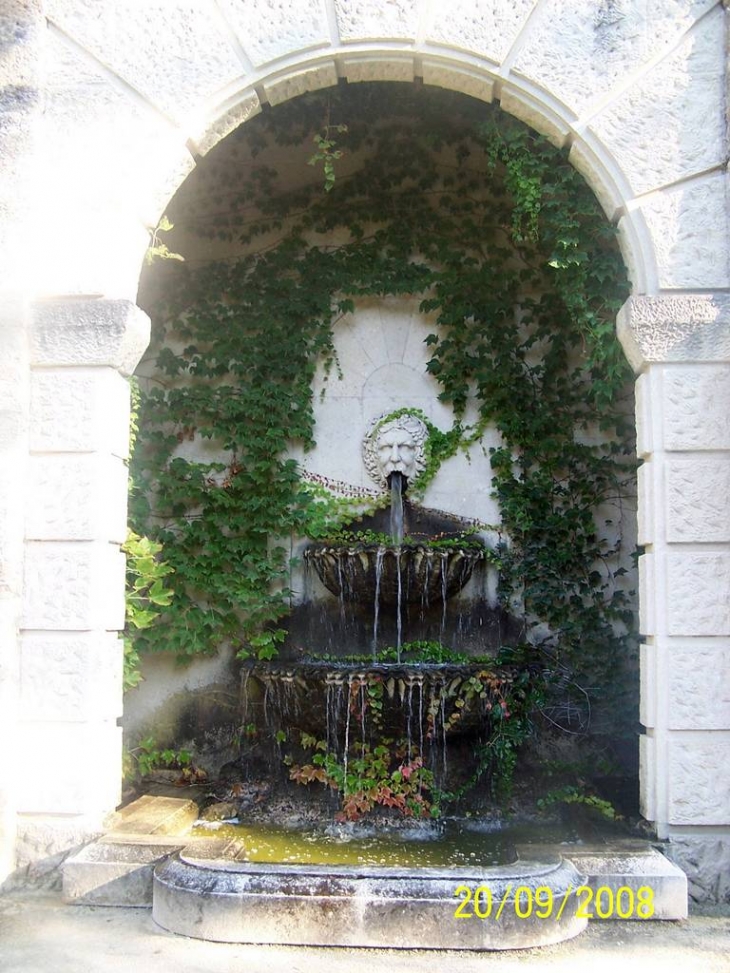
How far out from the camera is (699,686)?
3.86 meters

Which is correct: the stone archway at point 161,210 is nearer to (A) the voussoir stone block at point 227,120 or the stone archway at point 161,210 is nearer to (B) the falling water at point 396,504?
(A) the voussoir stone block at point 227,120

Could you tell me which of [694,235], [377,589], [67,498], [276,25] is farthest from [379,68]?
[377,589]

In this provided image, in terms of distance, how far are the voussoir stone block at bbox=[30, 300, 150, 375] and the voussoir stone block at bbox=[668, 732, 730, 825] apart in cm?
320

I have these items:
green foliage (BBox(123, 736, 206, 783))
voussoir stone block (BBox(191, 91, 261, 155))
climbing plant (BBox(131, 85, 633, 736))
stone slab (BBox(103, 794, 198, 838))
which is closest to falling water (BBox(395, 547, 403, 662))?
climbing plant (BBox(131, 85, 633, 736))

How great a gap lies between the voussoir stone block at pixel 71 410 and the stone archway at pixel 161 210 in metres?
0.01

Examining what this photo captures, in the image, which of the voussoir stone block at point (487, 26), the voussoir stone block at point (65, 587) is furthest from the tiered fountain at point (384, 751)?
the voussoir stone block at point (487, 26)

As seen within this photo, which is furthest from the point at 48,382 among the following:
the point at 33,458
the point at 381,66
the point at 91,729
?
the point at 381,66

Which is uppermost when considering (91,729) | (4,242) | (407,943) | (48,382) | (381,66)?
(381,66)

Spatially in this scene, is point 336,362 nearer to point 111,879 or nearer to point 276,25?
point 276,25

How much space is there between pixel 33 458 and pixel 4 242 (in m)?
1.03

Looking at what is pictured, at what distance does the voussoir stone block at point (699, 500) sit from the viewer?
12.9 feet

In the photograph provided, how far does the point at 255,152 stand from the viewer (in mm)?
5988

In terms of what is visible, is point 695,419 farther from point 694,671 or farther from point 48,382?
point 48,382

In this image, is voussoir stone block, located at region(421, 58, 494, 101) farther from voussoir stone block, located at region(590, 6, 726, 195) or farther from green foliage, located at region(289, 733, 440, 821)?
green foliage, located at region(289, 733, 440, 821)
